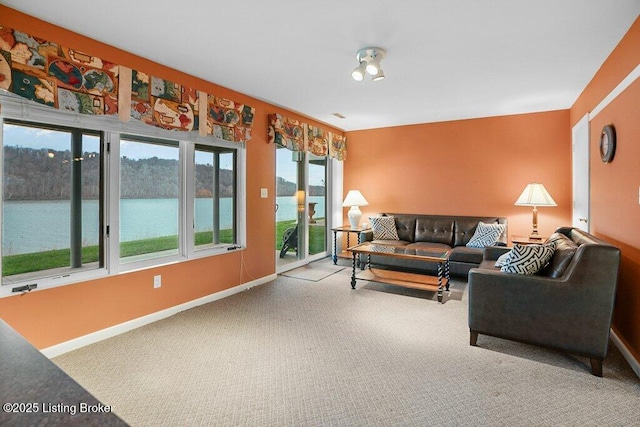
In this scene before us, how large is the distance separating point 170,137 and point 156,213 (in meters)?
0.79

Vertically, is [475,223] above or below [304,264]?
above

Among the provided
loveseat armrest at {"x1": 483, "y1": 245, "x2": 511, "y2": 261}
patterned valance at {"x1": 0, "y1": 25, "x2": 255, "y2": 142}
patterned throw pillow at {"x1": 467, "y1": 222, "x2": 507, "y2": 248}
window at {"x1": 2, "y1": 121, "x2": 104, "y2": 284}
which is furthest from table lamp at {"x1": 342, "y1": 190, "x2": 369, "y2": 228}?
window at {"x1": 2, "y1": 121, "x2": 104, "y2": 284}

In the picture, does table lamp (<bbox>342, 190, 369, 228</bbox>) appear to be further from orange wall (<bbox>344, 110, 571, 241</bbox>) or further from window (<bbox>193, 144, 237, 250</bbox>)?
window (<bbox>193, 144, 237, 250</bbox>)

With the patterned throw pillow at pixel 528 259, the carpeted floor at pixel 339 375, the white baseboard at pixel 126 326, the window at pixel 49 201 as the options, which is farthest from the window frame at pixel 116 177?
the patterned throw pillow at pixel 528 259

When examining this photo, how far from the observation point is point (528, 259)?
8.29ft

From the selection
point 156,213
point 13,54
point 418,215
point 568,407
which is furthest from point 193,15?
point 418,215

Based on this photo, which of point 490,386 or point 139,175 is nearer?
point 490,386

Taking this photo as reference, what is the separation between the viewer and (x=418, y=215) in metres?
5.65

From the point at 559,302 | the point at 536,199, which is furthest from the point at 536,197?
the point at 559,302

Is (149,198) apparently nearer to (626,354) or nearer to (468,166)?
(626,354)

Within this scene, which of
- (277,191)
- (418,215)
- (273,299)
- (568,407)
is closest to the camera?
(568,407)

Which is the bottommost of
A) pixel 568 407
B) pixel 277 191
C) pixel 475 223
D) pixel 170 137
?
pixel 568 407

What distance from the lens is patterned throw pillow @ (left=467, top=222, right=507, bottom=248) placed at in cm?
469

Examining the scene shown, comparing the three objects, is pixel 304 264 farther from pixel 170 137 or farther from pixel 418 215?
pixel 170 137
